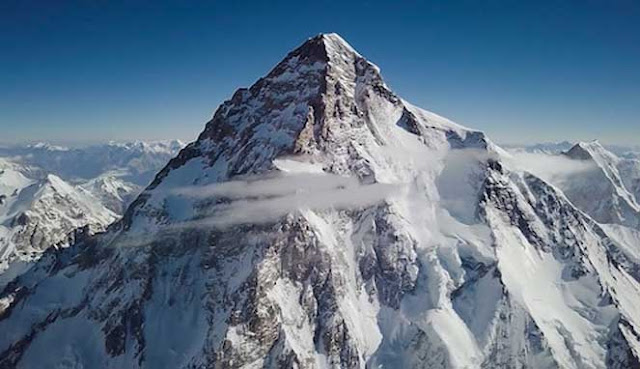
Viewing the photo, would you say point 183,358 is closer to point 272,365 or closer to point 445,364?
point 272,365

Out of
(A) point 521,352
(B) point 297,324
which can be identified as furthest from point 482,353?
(B) point 297,324

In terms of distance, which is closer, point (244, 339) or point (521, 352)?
point (244, 339)

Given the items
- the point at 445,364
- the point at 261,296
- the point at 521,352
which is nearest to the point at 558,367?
the point at 521,352

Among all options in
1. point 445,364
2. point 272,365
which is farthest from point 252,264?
point 445,364

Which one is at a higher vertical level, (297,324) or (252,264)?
(252,264)

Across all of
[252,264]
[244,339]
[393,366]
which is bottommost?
[393,366]

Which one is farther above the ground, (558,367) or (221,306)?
(221,306)

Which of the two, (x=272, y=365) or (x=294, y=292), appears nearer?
(x=272, y=365)

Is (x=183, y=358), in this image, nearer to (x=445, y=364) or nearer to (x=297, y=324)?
(x=297, y=324)
